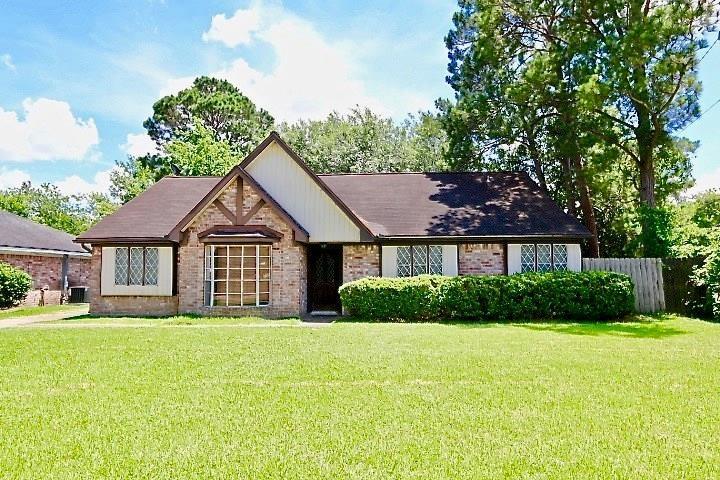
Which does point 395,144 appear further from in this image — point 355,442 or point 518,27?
point 355,442

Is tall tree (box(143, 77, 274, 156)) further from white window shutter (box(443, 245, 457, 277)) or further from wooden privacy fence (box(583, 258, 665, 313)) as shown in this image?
wooden privacy fence (box(583, 258, 665, 313))

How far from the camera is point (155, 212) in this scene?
19594 mm

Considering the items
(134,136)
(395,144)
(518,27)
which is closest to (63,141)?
(134,136)

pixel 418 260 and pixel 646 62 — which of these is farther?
pixel 418 260

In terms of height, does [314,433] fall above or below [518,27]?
below

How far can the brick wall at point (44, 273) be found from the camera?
902 inches

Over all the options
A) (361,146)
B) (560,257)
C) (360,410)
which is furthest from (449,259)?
(361,146)

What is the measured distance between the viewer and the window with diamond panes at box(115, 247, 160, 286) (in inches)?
707

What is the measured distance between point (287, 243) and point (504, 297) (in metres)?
6.79

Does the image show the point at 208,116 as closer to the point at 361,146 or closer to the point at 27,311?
the point at 361,146

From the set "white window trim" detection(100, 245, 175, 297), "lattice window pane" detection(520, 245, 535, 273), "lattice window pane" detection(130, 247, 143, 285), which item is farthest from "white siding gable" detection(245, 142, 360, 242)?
"lattice window pane" detection(520, 245, 535, 273)

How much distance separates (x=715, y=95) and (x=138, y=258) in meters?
20.6

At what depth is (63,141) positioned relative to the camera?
208ft

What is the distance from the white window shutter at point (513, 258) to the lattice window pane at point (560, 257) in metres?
1.27
